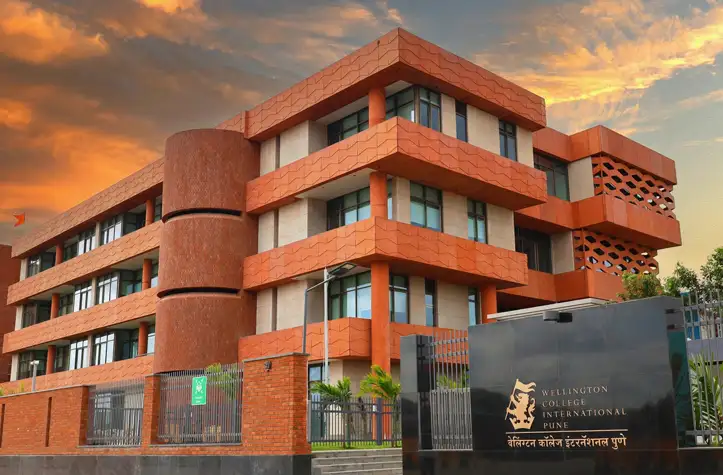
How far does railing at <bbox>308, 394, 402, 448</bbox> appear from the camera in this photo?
77.1 feet

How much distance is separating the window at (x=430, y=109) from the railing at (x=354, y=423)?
14892mm

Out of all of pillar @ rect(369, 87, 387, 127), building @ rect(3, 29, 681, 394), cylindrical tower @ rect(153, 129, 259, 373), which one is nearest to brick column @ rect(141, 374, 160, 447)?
building @ rect(3, 29, 681, 394)

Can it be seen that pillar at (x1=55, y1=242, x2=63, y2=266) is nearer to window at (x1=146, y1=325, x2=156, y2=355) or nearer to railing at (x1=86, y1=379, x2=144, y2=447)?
window at (x1=146, y1=325, x2=156, y2=355)

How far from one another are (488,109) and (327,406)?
2162 centimetres

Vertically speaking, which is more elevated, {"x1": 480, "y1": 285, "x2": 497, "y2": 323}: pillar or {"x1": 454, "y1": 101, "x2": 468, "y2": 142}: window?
{"x1": 454, "y1": 101, "x2": 468, "y2": 142}: window

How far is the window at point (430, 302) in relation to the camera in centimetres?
3850

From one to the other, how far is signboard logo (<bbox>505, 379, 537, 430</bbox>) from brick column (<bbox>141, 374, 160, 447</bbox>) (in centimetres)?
1249

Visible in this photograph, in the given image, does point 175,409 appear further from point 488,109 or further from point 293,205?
point 488,109

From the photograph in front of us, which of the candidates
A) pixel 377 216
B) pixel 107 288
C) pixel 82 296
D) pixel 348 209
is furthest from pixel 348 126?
pixel 82 296

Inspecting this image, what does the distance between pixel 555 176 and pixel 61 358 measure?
38.8 meters

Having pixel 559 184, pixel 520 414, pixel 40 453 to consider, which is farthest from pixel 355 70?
pixel 520 414

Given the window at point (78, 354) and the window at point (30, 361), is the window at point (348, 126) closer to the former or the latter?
the window at point (78, 354)

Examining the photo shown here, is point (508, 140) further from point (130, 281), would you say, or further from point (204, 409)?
point (130, 281)

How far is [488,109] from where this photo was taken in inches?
1619
